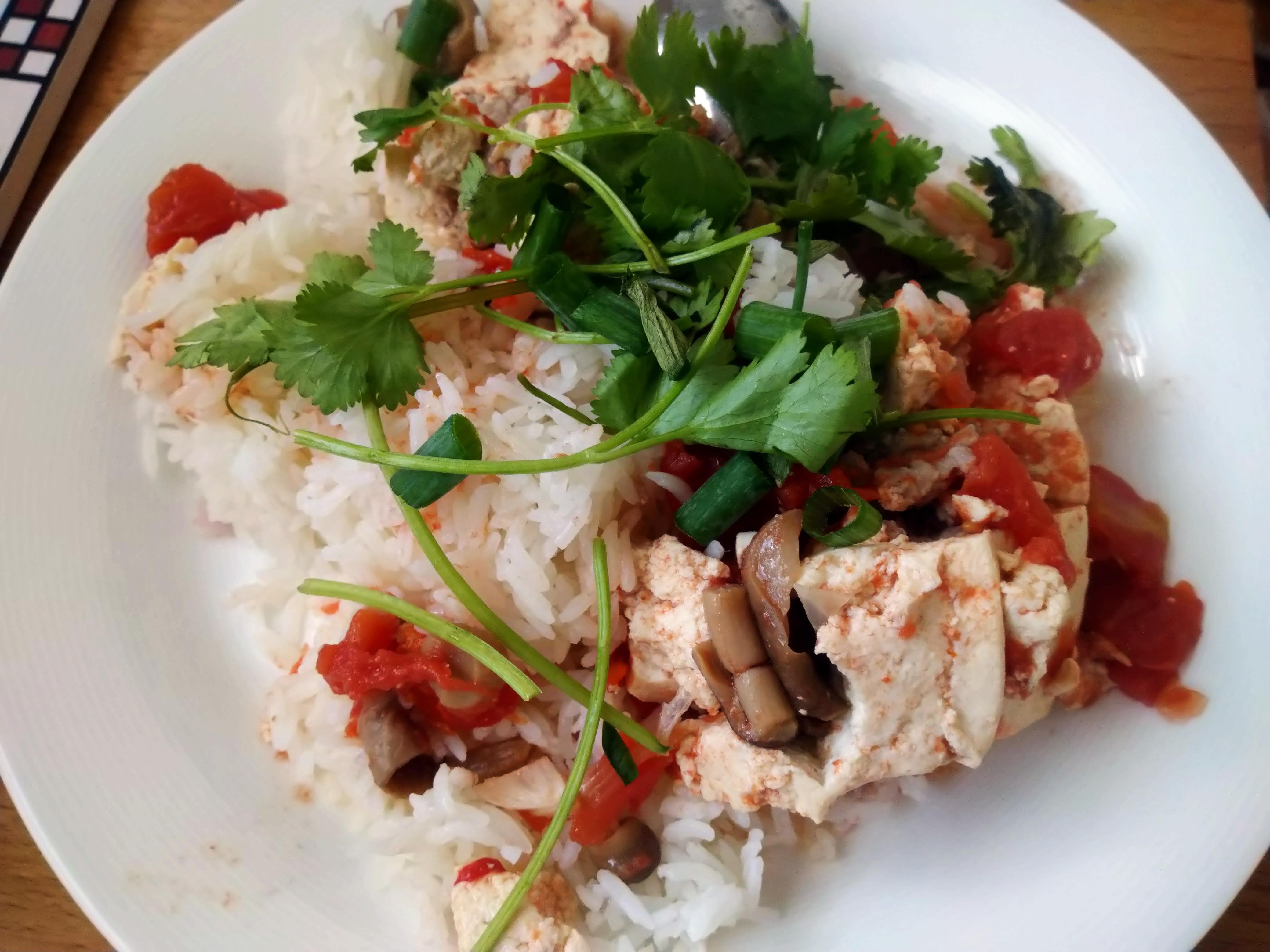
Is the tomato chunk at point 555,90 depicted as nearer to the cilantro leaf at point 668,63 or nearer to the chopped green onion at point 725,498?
the cilantro leaf at point 668,63

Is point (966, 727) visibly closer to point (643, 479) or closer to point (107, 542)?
point (643, 479)

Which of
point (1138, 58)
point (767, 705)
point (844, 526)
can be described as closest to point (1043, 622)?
point (844, 526)

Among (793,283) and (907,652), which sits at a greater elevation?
(793,283)

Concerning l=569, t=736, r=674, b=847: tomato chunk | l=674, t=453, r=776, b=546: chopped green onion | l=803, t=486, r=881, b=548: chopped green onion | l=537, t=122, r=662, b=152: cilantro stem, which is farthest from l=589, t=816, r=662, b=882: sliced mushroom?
l=537, t=122, r=662, b=152: cilantro stem

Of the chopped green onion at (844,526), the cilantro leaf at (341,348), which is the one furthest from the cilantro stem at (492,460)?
the chopped green onion at (844,526)

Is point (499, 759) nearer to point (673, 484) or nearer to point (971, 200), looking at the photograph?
point (673, 484)

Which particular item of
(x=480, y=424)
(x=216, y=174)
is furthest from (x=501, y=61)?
(x=480, y=424)
